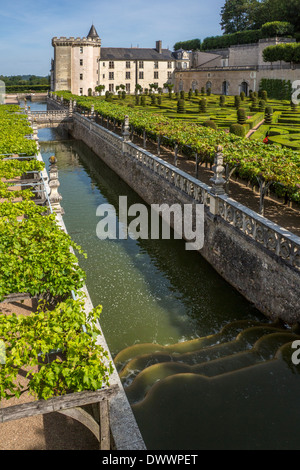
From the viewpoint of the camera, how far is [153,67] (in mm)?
87250

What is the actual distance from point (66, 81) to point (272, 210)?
71.9 meters

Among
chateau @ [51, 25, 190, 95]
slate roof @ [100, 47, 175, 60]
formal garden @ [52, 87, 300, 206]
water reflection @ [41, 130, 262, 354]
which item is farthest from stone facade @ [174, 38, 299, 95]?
water reflection @ [41, 130, 262, 354]

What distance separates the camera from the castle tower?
252 ft

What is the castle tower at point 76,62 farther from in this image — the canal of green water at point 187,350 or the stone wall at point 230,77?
the canal of green water at point 187,350

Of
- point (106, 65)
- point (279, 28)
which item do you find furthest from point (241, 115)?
point (106, 65)

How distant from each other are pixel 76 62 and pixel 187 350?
77.3 metres

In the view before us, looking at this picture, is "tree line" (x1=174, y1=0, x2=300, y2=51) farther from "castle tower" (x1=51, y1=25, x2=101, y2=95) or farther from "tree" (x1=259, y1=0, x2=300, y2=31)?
"castle tower" (x1=51, y1=25, x2=101, y2=95)

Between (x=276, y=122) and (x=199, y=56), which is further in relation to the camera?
(x=199, y=56)

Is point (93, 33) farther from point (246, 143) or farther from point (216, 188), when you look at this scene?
point (216, 188)

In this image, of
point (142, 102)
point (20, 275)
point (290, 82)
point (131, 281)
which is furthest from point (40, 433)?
point (290, 82)

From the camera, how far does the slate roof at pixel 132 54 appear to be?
83.9 m

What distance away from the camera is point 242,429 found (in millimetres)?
7824

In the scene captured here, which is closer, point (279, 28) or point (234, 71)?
point (279, 28)

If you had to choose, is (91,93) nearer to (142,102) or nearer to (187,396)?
(142,102)
